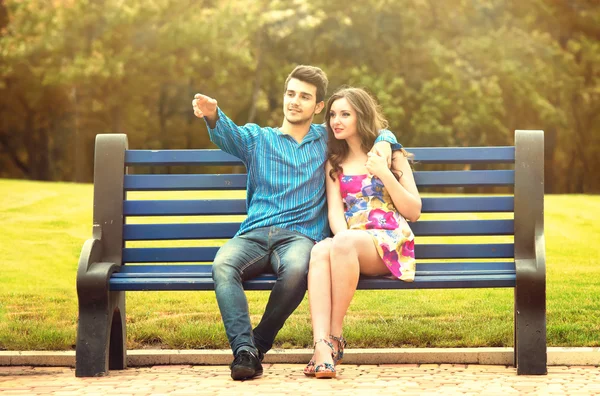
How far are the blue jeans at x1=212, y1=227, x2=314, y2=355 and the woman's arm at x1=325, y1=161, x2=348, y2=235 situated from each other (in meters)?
0.16

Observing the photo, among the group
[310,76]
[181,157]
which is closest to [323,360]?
[181,157]

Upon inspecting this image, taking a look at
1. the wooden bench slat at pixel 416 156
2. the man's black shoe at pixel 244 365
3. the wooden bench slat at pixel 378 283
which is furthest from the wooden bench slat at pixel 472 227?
the man's black shoe at pixel 244 365

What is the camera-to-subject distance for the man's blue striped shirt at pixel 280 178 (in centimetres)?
480

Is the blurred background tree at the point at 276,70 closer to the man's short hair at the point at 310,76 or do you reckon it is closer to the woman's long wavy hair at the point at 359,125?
the man's short hair at the point at 310,76

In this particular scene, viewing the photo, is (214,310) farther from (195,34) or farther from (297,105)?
(195,34)

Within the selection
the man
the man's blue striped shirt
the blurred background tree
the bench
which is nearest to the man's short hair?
the man

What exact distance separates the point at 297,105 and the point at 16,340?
2.17 metres

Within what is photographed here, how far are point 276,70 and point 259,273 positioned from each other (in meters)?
27.5

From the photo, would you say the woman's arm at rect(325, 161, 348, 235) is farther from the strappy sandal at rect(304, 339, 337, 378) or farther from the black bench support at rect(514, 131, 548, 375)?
the black bench support at rect(514, 131, 548, 375)

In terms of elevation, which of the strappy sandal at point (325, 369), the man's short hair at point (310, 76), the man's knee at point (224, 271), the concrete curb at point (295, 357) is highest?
Answer: the man's short hair at point (310, 76)

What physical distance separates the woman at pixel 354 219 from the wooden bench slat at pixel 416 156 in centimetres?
19

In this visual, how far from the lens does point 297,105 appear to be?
494 cm

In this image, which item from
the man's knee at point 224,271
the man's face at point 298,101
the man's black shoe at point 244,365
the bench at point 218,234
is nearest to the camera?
the man's black shoe at point 244,365

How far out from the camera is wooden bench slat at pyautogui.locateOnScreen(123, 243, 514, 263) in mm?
4852
